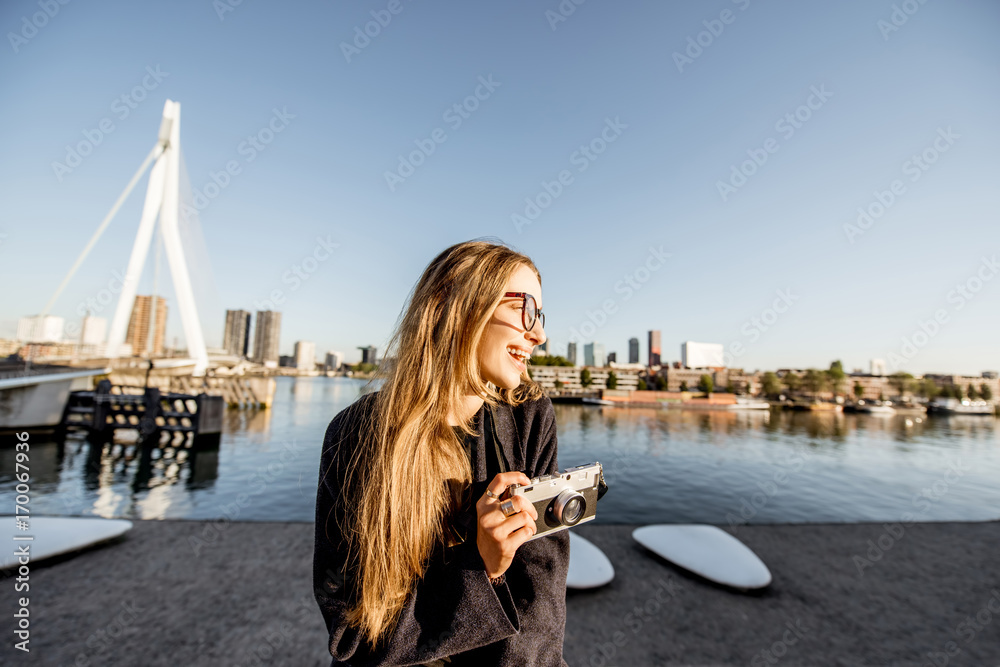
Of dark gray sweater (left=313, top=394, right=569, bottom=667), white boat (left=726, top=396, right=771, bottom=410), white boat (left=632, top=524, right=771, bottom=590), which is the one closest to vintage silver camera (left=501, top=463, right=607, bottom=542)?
dark gray sweater (left=313, top=394, right=569, bottom=667)

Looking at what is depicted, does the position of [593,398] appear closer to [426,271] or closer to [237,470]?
[237,470]

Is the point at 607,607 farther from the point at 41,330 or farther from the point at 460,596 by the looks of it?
the point at 41,330

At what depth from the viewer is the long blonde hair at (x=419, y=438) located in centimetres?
104

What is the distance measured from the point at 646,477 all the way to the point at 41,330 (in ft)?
111

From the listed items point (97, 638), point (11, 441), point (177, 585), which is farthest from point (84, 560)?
point (11, 441)

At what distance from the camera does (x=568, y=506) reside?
1.04 m

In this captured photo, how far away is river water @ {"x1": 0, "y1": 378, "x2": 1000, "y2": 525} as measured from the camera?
1375 centimetres

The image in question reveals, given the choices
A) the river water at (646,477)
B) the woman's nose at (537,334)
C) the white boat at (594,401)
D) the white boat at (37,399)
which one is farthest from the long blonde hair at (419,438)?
the white boat at (594,401)

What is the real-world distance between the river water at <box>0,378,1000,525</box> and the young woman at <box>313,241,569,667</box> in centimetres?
223

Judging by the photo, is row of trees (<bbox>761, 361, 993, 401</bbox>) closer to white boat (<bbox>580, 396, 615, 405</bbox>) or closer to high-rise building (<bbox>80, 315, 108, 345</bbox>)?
white boat (<bbox>580, 396, 615, 405</bbox>)

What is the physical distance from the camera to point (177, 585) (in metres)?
4.84

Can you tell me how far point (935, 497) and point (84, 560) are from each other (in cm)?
3284

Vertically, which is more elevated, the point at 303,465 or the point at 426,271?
the point at 426,271

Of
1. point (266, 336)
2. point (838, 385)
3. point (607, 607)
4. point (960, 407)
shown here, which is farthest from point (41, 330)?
point (960, 407)
